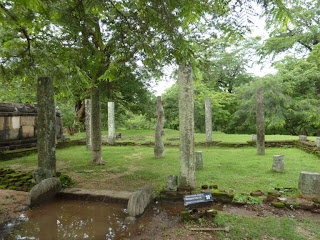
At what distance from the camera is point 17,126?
10797 mm

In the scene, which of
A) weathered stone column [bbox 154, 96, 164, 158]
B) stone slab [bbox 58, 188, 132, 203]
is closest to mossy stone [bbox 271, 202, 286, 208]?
stone slab [bbox 58, 188, 132, 203]

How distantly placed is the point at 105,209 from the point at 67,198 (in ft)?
3.96

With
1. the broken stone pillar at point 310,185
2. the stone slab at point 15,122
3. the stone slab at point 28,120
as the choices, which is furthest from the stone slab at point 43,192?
the stone slab at point 28,120

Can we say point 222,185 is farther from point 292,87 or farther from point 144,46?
point 292,87

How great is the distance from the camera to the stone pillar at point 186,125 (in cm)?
503

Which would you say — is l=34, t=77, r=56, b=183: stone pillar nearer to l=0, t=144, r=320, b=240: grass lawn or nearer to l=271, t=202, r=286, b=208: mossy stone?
l=0, t=144, r=320, b=240: grass lawn

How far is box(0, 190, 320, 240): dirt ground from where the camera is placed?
11.1 ft

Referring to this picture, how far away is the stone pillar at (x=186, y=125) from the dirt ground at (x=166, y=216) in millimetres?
660

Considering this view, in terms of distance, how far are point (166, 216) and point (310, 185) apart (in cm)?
303

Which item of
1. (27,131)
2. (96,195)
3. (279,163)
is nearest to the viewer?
(96,195)

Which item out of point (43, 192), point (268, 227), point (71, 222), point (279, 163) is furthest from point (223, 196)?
point (43, 192)

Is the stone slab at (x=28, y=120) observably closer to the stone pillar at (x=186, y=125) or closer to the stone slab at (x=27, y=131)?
the stone slab at (x=27, y=131)

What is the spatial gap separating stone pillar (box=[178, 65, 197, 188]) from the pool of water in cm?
155

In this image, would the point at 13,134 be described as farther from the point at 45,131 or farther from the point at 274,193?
the point at 274,193
